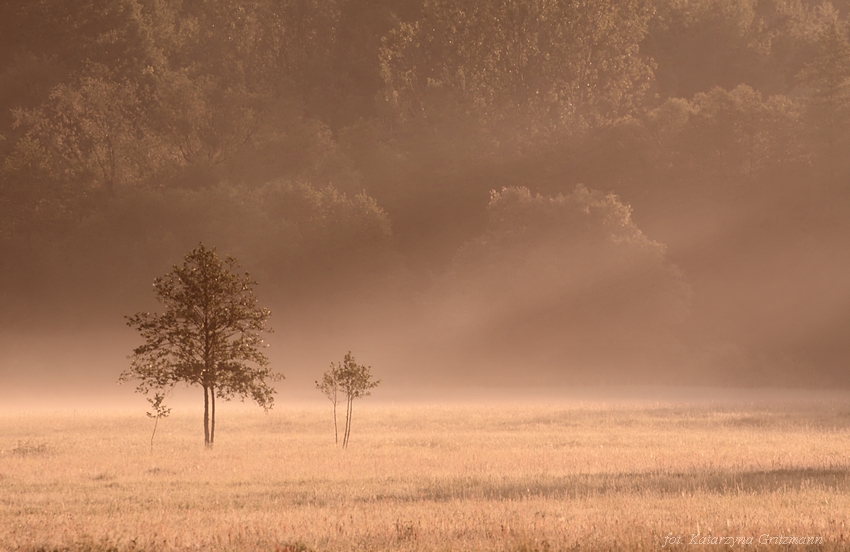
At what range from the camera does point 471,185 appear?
118 meters

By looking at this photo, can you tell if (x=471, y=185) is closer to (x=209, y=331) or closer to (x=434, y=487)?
(x=209, y=331)

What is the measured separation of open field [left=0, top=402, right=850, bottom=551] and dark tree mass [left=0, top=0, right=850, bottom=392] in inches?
1706

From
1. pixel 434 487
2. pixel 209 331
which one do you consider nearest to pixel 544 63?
pixel 209 331

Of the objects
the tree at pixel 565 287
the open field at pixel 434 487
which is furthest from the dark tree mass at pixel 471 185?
the open field at pixel 434 487

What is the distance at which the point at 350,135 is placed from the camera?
130625mm

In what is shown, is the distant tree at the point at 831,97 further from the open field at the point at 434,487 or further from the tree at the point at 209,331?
the tree at the point at 209,331

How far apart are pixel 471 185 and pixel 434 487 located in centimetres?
9342

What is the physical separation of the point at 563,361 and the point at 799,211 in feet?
106

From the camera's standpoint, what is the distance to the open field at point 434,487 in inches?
706

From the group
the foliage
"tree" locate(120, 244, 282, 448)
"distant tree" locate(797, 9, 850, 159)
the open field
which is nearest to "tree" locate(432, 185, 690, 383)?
"distant tree" locate(797, 9, 850, 159)

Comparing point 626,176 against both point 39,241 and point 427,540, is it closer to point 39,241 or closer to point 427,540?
point 39,241

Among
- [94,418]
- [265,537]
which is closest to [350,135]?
[94,418]

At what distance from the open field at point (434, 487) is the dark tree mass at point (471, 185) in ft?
142

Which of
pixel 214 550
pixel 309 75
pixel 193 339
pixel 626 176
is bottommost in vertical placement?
pixel 214 550
